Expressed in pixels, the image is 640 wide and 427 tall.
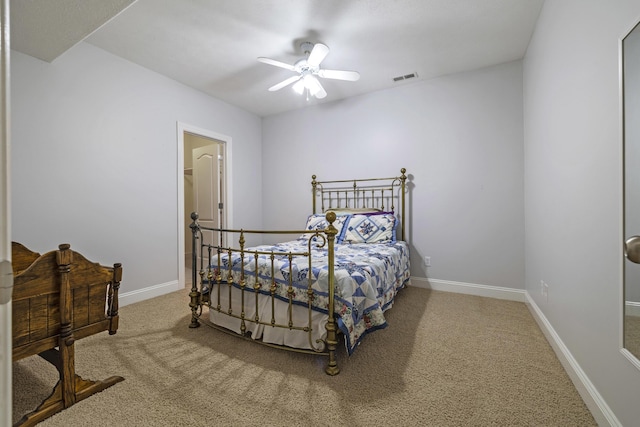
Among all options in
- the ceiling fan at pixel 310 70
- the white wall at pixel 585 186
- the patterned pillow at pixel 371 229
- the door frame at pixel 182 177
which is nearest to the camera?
the white wall at pixel 585 186

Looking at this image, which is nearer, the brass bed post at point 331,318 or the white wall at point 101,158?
the brass bed post at point 331,318

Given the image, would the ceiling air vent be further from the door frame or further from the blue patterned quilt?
the door frame

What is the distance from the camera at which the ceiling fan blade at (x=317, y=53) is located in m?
2.30

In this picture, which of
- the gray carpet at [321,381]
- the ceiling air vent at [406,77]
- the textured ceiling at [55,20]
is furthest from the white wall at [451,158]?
the textured ceiling at [55,20]

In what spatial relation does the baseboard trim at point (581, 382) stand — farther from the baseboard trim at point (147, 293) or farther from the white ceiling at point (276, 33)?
the baseboard trim at point (147, 293)

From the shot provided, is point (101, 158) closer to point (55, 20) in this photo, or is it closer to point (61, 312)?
point (55, 20)

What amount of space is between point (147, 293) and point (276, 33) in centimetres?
300

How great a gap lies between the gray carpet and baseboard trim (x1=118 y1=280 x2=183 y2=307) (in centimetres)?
64

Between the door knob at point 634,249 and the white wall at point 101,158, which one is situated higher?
the white wall at point 101,158

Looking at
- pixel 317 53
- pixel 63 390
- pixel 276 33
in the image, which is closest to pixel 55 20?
pixel 276 33

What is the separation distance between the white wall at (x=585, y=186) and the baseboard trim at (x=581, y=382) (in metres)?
0.04

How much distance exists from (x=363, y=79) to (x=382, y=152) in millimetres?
939

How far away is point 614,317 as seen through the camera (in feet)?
3.81

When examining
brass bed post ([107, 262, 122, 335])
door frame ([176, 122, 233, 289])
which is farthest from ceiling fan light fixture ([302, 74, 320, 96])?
brass bed post ([107, 262, 122, 335])
